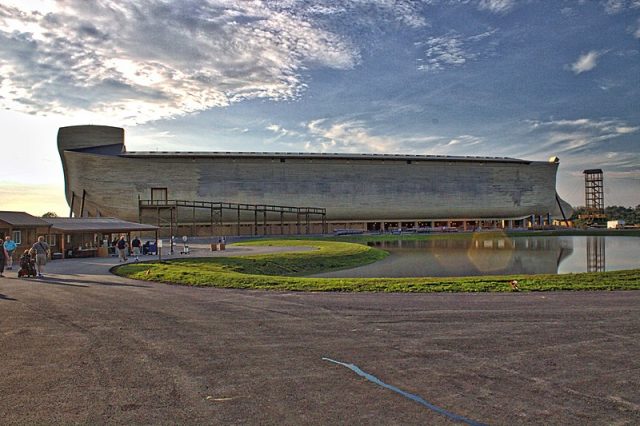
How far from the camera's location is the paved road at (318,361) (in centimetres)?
573

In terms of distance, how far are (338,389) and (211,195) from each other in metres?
80.9

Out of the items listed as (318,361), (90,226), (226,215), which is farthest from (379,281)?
(226,215)

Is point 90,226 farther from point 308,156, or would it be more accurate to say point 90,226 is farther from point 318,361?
point 308,156

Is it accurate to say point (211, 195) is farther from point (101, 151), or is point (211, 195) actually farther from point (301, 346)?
point (301, 346)

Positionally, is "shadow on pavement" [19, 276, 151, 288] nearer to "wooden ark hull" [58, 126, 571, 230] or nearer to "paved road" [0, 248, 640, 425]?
"paved road" [0, 248, 640, 425]

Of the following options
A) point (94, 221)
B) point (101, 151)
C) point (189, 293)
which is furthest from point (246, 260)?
point (101, 151)

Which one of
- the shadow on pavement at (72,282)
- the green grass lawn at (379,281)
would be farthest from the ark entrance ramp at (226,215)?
the shadow on pavement at (72,282)

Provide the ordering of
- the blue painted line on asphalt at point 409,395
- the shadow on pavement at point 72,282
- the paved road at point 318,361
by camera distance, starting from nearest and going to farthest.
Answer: the blue painted line on asphalt at point 409,395, the paved road at point 318,361, the shadow on pavement at point 72,282

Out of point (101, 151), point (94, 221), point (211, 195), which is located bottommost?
point (94, 221)

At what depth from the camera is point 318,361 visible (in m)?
7.70

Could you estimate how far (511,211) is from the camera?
103 m

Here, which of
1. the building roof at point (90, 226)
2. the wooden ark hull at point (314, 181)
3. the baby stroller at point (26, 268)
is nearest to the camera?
the baby stroller at point (26, 268)

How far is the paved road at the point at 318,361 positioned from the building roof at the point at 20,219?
711 inches

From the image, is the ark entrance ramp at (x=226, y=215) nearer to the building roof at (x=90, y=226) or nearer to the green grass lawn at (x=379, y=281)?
the building roof at (x=90, y=226)
